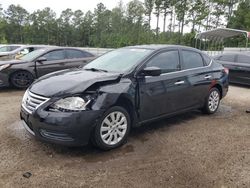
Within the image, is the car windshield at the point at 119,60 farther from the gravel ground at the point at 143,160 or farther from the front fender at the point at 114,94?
the gravel ground at the point at 143,160

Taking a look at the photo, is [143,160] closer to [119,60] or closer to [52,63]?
[119,60]

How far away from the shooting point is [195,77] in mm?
5602

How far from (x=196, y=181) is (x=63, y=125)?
1.78 m

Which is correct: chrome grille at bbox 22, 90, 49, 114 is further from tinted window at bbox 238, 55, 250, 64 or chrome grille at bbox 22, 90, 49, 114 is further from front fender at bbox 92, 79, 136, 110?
tinted window at bbox 238, 55, 250, 64

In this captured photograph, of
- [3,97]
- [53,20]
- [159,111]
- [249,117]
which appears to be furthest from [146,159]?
[53,20]

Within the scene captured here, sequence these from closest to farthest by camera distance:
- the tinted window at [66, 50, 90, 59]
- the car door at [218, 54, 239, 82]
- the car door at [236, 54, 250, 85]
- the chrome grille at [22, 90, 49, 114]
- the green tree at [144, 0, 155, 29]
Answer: the chrome grille at [22, 90, 49, 114] < the tinted window at [66, 50, 90, 59] < the car door at [236, 54, 250, 85] < the car door at [218, 54, 239, 82] < the green tree at [144, 0, 155, 29]

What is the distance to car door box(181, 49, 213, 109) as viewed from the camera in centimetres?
544

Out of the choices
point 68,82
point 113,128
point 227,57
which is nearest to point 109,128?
point 113,128

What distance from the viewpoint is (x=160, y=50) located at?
5.07 meters

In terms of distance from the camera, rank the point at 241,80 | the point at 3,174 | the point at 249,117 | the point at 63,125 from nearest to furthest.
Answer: the point at 3,174 → the point at 63,125 → the point at 249,117 → the point at 241,80

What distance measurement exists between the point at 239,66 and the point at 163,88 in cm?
750

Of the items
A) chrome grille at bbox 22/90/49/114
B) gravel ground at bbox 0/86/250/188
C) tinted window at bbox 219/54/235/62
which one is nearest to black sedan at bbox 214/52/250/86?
tinted window at bbox 219/54/235/62

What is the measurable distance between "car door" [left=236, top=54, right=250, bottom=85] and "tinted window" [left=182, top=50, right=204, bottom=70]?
5825 millimetres

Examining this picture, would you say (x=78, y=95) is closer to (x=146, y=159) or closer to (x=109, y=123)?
(x=109, y=123)
